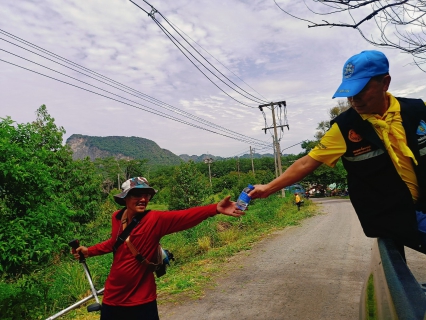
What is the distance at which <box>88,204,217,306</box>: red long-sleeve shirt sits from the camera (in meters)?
2.71

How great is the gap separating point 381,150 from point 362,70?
0.42 meters

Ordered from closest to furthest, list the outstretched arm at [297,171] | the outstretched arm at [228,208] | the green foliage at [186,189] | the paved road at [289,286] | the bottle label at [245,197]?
the outstretched arm at [297,171], the bottle label at [245,197], the outstretched arm at [228,208], the paved road at [289,286], the green foliage at [186,189]

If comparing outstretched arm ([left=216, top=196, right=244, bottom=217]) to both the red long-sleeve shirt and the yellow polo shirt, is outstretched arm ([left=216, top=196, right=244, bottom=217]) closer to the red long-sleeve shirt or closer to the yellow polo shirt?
the red long-sleeve shirt

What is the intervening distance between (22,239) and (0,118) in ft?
6.49

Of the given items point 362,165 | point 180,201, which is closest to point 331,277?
point 362,165

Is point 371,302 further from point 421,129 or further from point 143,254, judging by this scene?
point 143,254

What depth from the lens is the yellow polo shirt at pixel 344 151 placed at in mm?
1703

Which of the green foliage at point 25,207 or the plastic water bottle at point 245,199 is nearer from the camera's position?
the plastic water bottle at point 245,199

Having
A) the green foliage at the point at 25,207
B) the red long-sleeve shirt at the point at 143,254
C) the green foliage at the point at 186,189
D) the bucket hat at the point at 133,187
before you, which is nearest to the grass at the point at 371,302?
the red long-sleeve shirt at the point at 143,254

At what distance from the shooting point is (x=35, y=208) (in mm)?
5980

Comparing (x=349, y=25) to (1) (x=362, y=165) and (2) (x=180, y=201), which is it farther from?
(2) (x=180, y=201)

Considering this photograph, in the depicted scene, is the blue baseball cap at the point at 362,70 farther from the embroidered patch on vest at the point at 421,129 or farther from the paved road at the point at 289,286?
the paved road at the point at 289,286

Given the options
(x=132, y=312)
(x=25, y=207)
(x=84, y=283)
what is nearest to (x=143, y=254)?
(x=132, y=312)

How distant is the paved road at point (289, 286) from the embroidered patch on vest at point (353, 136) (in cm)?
304
